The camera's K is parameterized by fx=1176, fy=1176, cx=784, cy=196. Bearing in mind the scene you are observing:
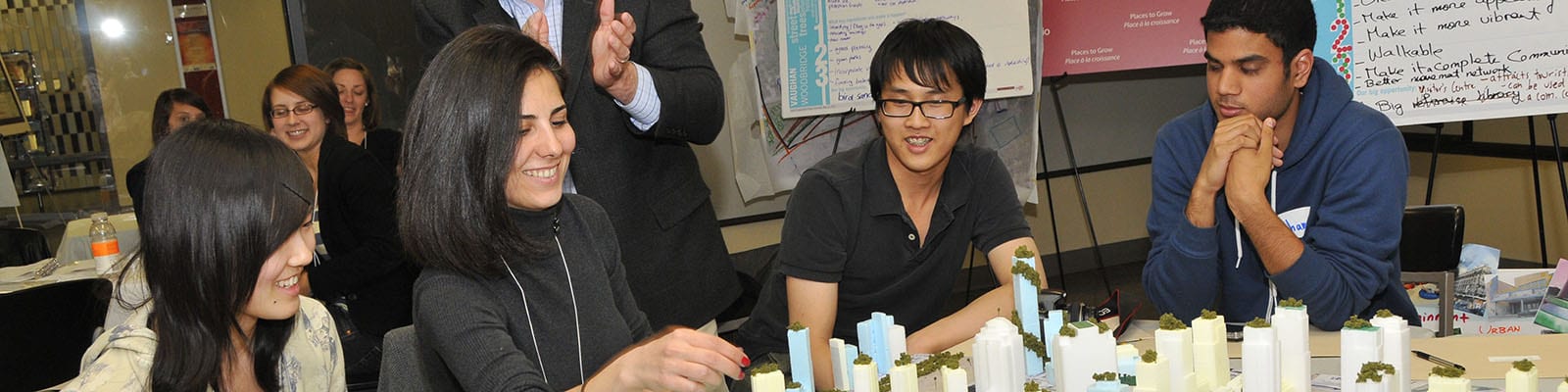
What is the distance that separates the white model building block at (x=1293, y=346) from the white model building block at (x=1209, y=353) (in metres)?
0.06

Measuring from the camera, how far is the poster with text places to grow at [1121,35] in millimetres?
5043

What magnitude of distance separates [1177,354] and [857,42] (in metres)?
3.69

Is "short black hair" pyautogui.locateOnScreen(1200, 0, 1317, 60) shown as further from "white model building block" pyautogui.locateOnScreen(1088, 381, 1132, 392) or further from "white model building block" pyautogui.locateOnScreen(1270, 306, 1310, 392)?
"white model building block" pyautogui.locateOnScreen(1088, 381, 1132, 392)

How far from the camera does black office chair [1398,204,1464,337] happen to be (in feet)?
8.46

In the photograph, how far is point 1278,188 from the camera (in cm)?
222

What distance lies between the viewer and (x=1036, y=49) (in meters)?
4.96

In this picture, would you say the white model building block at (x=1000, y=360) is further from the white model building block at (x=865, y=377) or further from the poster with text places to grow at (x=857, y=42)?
the poster with text places to grow at (x=857, y=42)

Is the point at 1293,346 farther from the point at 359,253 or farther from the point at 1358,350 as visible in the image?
the point at 359,253

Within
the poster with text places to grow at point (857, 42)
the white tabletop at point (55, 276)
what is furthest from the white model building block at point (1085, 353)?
the poster with text places to grow at point (857, 42)

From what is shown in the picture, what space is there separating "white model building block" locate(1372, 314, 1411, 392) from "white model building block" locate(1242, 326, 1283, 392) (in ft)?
0.39

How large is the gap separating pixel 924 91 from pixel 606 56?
66 centimetres

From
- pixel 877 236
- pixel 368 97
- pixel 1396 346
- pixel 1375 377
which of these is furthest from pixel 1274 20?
pixel 368 97

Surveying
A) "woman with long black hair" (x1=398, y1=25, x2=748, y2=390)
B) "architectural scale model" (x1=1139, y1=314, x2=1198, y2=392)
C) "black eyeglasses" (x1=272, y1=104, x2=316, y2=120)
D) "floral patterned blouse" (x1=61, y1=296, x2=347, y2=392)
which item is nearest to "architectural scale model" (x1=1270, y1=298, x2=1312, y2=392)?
"architectural scale model" (x1=1139, y1=314, x2=1198, y2=392)

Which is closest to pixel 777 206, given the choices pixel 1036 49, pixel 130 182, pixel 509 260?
pixel 1036 49
